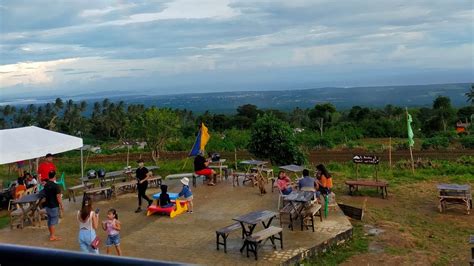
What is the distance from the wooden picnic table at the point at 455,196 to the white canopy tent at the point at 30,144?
1005 cm

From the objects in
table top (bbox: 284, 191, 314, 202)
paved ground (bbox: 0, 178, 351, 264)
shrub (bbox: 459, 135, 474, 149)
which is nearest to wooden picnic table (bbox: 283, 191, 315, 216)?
table top (bbox: 284, 191, 314, 202)

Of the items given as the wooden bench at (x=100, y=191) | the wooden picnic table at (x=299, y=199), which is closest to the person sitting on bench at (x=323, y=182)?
the wooden picnic table at (x=299, y=199)

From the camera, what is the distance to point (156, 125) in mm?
19500

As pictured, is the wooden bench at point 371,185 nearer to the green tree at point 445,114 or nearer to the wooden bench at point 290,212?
the wooden bench at point 290,212

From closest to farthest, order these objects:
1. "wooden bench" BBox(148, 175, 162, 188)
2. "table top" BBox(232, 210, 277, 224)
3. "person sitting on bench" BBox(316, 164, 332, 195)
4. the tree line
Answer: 1. "table top" BBox(232, 210, 277, 224)
2. "person sitting on bench" BBox(316, 164, 332, 195)
3. "wooden bench" BBox(148, 175, 162, 188)
4. the tree line

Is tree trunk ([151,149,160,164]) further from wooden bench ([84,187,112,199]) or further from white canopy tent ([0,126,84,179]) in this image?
wooden bench ([84,187,112,199])

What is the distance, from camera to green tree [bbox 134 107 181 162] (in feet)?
63.6

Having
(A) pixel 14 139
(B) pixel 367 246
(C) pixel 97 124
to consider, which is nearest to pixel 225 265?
(B) pixel 367 246

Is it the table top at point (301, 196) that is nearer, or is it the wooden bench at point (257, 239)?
the wooden bench at point (257, 239)

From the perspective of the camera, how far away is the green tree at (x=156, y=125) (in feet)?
63.6

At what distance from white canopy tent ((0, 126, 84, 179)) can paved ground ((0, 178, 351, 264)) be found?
1.70 m

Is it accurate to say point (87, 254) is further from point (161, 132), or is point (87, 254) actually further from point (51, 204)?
point (161, 132)

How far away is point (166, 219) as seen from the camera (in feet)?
32.7

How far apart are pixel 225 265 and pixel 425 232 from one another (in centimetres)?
474
